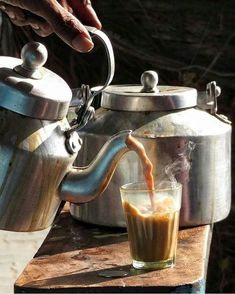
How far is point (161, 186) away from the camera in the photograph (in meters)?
1.49

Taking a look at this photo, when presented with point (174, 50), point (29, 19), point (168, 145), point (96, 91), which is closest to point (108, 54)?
point (96, 91)

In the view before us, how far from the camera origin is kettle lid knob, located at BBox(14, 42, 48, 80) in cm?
139

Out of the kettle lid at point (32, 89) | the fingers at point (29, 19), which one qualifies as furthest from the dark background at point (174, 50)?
the kettle lid at point (32, 89)

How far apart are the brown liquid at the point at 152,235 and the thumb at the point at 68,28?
31 cm

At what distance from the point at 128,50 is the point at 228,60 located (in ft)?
1.32

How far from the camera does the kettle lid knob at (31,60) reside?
1.39 meters

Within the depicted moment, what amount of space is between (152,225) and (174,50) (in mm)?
1800

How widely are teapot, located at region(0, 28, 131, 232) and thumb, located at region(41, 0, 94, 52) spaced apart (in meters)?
0.06

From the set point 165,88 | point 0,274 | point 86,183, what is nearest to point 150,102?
point 165,88

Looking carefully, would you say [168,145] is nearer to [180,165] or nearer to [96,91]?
[180,165]

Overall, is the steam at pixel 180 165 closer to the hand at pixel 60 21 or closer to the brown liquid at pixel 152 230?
the brown liquid at pixel 152 230

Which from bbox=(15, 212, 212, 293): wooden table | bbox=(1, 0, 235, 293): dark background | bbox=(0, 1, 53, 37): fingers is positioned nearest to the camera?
bbox=(15, 212, 212, 293): wooden table

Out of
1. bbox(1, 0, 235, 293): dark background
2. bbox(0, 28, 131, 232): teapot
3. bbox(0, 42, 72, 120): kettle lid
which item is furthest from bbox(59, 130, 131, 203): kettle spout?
bbox(1, 0, 235, 293): dark background

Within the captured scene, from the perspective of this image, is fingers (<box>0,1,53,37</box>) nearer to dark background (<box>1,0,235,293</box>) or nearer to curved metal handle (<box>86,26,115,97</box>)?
curved metal handle (<box>86,26,115,97</box>)
